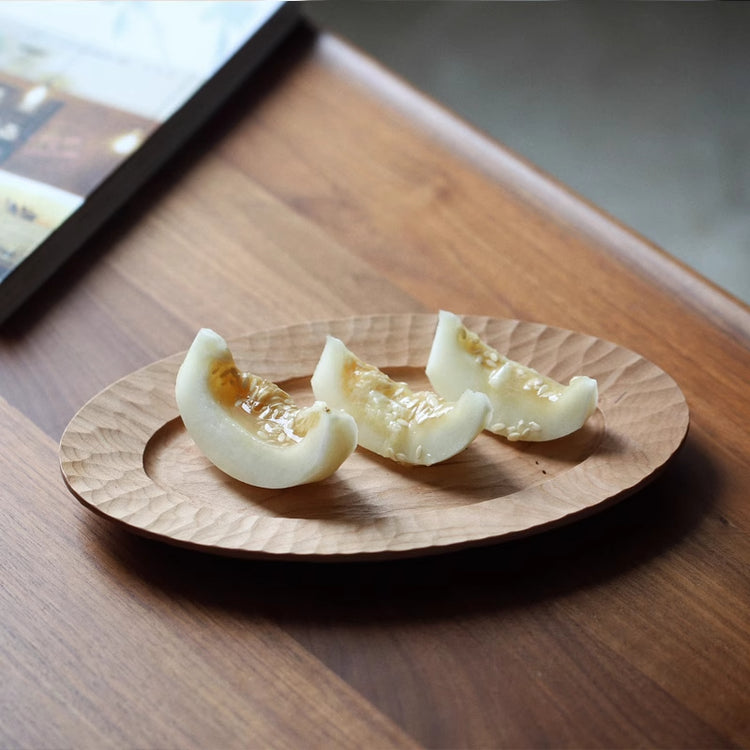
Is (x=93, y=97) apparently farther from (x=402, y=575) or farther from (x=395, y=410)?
(x=402, y=575)

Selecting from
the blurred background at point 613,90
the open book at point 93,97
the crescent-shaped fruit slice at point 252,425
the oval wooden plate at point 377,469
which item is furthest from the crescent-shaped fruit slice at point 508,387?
the blurred background at point 613,90

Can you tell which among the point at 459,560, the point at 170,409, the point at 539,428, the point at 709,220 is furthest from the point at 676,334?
the point at 709,220

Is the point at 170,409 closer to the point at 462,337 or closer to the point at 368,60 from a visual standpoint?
the point at 462,337

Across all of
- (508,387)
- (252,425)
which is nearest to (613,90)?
(508,387)

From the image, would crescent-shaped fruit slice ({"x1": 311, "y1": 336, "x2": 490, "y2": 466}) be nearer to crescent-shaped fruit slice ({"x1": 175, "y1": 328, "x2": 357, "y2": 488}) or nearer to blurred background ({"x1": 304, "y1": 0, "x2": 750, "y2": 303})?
crescent-shaped fruit slice ({"x1": 175, "y1": 328, "x2": 357, "y2": 488})

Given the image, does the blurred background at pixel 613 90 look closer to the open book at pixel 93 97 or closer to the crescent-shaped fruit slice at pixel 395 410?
the open book at pixel 93 97

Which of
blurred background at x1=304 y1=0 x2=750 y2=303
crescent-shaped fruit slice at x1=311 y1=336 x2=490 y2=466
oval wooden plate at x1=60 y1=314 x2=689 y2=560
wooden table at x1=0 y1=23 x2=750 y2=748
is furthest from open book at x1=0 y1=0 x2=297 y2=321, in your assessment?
blurred background at x1=304 y1=0 x2=750 y2=303
